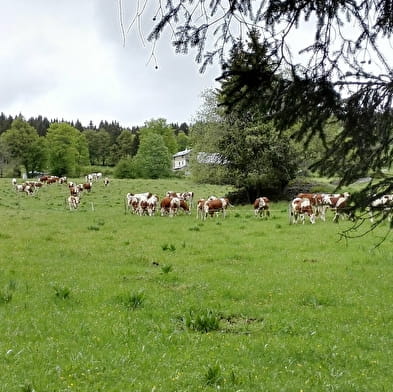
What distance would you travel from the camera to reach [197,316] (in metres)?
7.13

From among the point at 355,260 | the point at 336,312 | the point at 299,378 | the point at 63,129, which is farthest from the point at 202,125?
the point at 63,129

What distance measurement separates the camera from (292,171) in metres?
34.0

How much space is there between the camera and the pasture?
17.4 ft

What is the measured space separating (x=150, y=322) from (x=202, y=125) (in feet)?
98.4

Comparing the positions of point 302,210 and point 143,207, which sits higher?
point 143,207

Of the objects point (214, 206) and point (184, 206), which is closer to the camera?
point (214, 206)

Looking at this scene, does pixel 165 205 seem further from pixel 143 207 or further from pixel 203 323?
pixel 203 323

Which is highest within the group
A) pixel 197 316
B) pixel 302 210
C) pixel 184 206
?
pixel 184 206

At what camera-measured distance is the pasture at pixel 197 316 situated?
530cm

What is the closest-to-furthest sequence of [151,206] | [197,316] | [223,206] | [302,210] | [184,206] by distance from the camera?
[197,316] < [302,210] < [223,206] < [184,206] < [151,206]

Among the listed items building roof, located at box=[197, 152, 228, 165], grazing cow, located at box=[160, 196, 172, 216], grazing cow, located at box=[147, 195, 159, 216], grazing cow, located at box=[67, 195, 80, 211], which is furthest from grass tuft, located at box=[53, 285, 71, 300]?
building roof, located at box=[197, 152, 228, 165]

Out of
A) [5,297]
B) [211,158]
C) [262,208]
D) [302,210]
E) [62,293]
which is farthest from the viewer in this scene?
[211,158]

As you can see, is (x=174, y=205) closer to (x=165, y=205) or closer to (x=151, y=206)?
(x=165, y=205)

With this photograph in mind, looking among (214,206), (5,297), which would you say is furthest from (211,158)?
(5,297)
